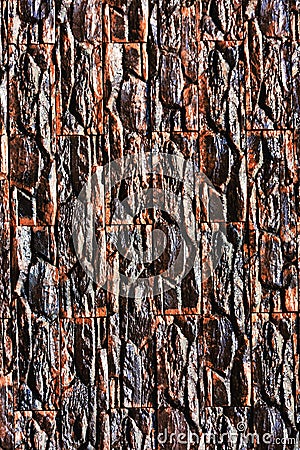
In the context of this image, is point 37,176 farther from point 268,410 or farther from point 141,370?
point 268,410

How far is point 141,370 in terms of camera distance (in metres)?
1.46

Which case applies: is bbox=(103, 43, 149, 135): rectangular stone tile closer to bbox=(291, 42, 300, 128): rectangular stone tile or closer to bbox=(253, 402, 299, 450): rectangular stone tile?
bbox=(291, 42, 300, 128): rectangular stone tile

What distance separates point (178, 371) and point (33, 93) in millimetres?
766

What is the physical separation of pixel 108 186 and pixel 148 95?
0.80 feet

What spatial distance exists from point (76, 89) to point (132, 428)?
0.84 metres

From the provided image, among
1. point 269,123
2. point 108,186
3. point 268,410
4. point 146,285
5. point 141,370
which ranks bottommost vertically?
point 268,410

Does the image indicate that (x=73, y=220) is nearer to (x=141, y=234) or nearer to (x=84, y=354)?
(x=141, y=234)

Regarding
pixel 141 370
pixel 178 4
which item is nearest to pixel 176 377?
pixel 141 370

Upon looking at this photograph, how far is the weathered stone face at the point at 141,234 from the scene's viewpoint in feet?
4.78

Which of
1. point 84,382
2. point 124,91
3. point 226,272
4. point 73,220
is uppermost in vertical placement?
point 124,91

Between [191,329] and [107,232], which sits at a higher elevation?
[107,232]

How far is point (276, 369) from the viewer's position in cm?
147

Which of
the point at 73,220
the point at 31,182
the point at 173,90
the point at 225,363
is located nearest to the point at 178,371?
the point at 225,363

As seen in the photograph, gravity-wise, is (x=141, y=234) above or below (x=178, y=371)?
above
